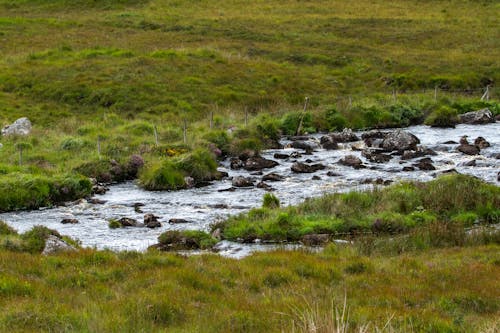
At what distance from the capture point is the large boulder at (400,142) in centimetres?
4231

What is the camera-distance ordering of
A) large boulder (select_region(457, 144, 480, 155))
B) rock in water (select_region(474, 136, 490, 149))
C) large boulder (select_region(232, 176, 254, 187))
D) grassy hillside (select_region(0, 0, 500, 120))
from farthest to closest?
1. grassy hillside (select_region(0, 0, 500, 120))
2. rock in water (select_region(474, 136, 490, 149))
3. large boulder (select_region(457, 144, 480, 155))
4. large boulder (select_region(232, 176, 254, 187))

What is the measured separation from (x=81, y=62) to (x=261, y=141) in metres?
26.2

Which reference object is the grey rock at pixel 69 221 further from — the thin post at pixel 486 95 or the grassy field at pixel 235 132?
the thin post at pixel 486 95

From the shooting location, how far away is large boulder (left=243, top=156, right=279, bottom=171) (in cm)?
3907

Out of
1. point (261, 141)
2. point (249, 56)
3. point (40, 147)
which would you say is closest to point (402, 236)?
point (261, 141)

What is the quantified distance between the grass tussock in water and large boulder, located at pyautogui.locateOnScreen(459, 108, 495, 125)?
2338 cm

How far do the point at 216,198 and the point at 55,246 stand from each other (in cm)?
1304

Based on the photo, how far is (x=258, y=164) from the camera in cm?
3919

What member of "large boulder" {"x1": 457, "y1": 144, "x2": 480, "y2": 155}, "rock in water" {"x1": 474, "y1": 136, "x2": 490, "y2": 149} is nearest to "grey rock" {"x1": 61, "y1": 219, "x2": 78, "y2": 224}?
"large boulder" {"x1": 457, "y1": 144, "x2": 480, "y2": 155}

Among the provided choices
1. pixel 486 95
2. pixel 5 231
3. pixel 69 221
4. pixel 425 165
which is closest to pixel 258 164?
pixel 425 165

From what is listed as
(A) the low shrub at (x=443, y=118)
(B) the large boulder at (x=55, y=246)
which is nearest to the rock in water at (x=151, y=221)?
(B) the large boulder at (x=55, y=246)

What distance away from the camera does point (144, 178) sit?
3547 cm

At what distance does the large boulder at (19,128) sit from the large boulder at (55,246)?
78.7 feet

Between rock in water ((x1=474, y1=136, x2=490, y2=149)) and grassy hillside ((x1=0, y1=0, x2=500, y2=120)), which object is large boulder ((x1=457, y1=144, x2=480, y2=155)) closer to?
rock in water ((x1=474, y1=136, x2=490, y2=149))
